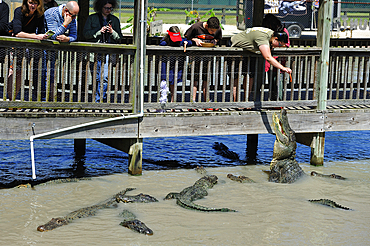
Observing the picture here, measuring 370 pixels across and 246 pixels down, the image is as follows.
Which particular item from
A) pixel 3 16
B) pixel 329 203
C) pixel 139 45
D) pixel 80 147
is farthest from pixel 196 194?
pixel 3 16

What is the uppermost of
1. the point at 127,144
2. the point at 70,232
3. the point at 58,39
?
the point at 58,39

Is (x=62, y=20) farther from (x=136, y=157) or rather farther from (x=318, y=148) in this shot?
(x=318, y=148)

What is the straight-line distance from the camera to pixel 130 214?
6.12 meters

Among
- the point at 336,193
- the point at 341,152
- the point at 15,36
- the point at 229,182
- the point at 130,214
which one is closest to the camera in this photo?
the point at 130,214

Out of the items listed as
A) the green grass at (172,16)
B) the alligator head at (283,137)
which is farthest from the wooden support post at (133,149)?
the green grass at (172,16)

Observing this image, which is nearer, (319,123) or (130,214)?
(130,214)

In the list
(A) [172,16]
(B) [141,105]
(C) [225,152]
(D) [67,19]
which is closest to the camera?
(D) [67,19]

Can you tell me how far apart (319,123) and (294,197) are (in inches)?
78.7

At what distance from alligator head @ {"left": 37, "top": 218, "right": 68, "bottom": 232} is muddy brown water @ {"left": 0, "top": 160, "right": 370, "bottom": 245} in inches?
2.7

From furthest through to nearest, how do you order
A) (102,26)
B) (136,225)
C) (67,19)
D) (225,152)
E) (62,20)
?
(225,152)
(102,26)
(62,20)
(67,19)
(136,225)

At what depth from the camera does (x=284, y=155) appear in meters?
8.34

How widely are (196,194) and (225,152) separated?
3142mm

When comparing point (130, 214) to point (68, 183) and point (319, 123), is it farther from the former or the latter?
point (319, 123)

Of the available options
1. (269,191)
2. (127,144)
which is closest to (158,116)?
(127,144)
